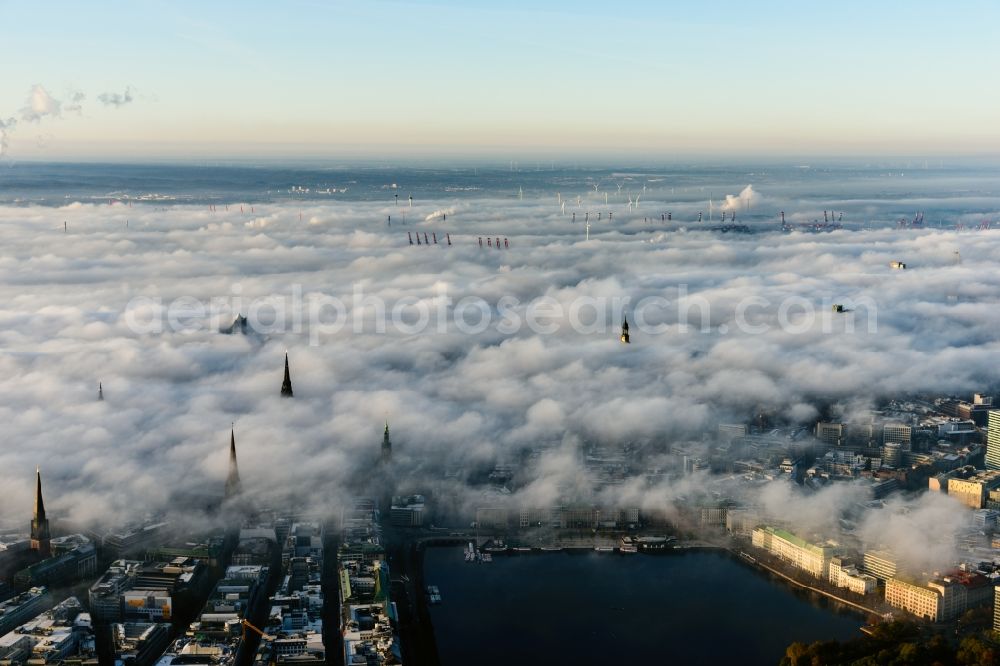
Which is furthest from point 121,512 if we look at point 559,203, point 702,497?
point 559,203

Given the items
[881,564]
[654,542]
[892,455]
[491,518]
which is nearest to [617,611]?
[654,542]

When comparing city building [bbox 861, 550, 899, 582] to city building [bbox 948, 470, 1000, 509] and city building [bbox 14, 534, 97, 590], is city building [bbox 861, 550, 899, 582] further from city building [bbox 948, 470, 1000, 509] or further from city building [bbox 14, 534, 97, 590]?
city building [bbox 14, 534, 97, 590]

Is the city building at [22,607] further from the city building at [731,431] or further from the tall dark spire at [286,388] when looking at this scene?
the city building at [731,431]

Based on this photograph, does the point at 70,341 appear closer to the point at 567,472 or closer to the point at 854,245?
the point at 567,472

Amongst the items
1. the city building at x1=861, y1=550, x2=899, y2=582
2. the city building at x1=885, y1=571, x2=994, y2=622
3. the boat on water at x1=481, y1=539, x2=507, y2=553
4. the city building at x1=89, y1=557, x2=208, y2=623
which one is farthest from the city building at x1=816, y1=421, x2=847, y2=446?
the city building at x1=89, y1=557, x2=208, y2=623

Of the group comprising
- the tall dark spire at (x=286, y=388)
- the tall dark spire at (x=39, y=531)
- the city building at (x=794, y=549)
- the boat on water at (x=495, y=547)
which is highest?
the tall dark spire at (x=286, y=388)

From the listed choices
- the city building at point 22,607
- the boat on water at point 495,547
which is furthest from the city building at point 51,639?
the boat on water at point 495,547

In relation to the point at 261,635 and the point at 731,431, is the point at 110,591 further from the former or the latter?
the point at 731,431
